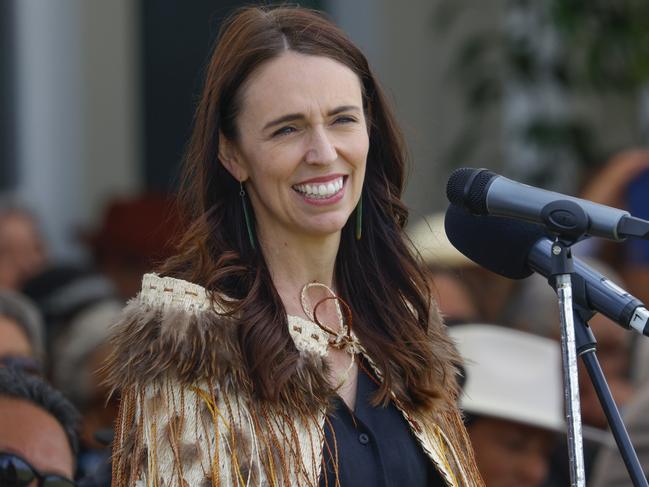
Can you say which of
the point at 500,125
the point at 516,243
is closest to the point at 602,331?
the point at 516,243

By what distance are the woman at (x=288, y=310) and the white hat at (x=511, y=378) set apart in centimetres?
167

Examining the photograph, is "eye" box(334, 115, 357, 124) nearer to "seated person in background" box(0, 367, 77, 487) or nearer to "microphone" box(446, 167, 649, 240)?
"microphone" box(446, 167, 649, 240)

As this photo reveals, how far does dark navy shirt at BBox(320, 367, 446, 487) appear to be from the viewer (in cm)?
280

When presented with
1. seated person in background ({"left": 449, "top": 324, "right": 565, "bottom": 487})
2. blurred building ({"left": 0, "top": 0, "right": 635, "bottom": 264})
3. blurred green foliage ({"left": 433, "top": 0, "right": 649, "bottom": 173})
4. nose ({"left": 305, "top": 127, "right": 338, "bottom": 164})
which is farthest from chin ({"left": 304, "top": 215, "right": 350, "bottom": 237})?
blurred green foliage ({"left": 433, "top": 0, "right": 649, "bottom": 173})

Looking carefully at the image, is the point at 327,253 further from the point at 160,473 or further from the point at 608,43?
the point at 608,43

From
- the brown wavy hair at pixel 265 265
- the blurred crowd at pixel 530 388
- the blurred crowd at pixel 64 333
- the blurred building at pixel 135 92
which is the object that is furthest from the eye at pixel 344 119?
the blurred building at pixel 135 92

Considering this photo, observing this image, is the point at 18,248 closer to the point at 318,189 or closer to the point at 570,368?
the point at 318,189

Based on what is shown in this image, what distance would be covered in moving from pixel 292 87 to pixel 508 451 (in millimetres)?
2263

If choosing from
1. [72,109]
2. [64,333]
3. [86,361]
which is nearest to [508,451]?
[86,361]

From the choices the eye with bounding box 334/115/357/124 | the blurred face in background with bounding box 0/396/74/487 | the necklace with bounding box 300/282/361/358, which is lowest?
the blurred face in background with bounding box 0/396/74/487

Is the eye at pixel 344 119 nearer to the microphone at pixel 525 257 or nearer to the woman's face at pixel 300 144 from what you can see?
the woman's face at pixel 300 144

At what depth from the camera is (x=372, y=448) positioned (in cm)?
286

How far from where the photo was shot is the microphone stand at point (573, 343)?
2402 millimetres

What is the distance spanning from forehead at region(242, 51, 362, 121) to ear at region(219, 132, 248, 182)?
9 cm
